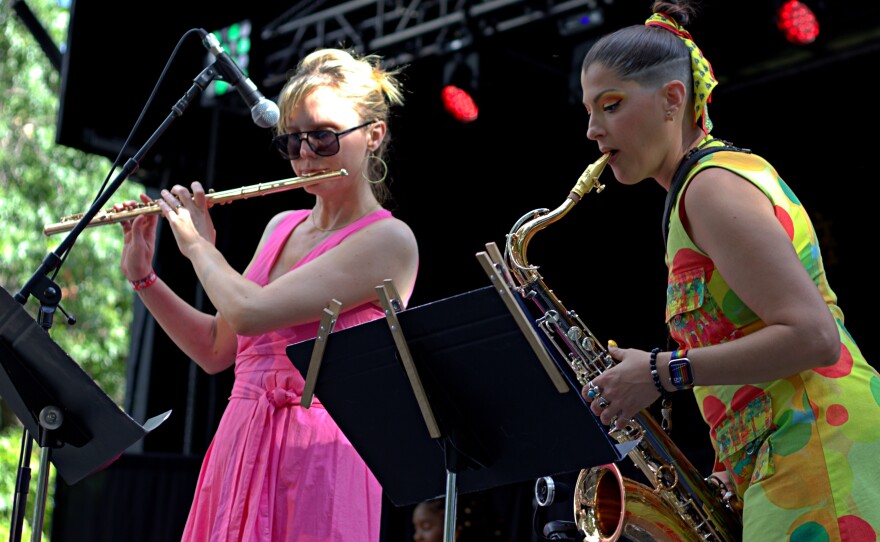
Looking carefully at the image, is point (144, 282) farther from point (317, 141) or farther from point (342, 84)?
point (342, 84)

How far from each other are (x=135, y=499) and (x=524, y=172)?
10.1ft

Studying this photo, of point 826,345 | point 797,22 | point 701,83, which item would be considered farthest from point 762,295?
point 797,22

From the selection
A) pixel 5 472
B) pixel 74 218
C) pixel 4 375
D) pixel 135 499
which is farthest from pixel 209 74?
pixel 5 472

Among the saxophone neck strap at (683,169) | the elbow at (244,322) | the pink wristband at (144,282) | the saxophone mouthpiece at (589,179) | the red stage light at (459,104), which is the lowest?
the saxophone neck strap at (683,169)

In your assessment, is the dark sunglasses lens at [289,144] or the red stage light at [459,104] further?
the red stage light at [459,104]

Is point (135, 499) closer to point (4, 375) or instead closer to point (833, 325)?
point (4, 375)

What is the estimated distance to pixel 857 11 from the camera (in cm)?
528

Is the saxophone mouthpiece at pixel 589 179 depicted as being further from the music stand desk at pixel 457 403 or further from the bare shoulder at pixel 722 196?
the music stand desk at pixel 457 403

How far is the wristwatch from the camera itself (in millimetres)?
1974

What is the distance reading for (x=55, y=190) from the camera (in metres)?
14.5

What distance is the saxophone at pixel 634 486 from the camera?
2465 mm

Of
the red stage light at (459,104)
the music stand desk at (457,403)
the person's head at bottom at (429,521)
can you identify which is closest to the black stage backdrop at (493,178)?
the red stage light at (459,104)

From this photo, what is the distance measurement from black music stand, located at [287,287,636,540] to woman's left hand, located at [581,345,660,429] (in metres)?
0.03

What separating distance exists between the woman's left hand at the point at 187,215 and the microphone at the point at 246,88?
28 cm
